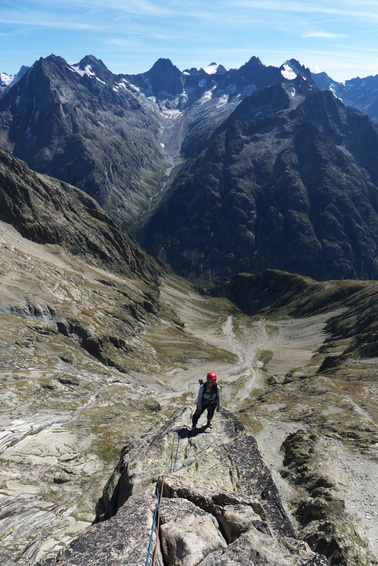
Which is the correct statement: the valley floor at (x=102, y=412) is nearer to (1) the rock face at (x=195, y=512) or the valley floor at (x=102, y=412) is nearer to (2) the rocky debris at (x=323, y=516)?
(2) the rocky debris at (x=323, y=516)

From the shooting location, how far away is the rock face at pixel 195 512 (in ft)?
37.8

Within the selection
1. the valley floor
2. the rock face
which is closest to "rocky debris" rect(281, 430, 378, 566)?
the valley floor

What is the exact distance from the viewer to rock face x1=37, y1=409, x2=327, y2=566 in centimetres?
1152

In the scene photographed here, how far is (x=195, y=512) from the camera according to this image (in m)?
13.8

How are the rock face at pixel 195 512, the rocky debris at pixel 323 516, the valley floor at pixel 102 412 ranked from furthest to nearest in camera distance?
1. the valley floor at pixel 102 412
2. the rocky debris at pixel 323 516
3. the rock face at pixel 195 512

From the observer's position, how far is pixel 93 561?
11172mm

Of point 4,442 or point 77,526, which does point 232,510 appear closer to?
point 77,526

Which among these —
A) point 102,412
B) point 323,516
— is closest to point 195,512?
point 323,516

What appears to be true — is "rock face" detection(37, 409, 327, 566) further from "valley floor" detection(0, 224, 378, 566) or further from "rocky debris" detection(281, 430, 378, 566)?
"rocky debris" detection(281, 430, 378, 566)

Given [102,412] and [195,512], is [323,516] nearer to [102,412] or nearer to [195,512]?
[195,512]

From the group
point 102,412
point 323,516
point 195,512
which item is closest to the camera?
point 195,512

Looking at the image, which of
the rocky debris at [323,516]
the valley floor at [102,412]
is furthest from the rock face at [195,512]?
the rocky debris at [323,516]

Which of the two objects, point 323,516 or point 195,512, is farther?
point 323,516

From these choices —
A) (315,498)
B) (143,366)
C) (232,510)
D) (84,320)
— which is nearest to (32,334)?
(84,320)
